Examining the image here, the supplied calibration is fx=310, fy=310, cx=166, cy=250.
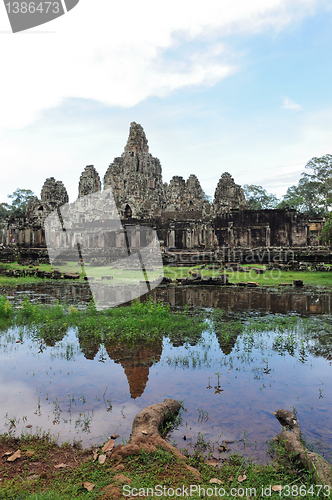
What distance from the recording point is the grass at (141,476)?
100 inches

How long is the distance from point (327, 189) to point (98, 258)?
43459mm

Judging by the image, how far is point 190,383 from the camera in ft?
16.2

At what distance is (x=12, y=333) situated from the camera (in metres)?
7.74

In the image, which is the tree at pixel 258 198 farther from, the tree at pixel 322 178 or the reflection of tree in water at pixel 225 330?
the reflection of tree in water at pixel 225 330

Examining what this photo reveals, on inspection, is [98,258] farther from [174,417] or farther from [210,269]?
[174,417]

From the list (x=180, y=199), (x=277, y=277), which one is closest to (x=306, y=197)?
(x=180, y=199)

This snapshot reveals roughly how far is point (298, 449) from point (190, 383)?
209 centimetres

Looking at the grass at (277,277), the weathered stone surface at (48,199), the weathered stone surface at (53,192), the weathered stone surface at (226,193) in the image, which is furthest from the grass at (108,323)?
the weathered stone surface at (53,192)

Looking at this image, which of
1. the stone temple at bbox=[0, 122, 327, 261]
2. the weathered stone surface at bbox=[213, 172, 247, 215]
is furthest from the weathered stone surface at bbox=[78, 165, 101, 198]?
the weathered stone surface at bbox=[213, 172, 247, 215]

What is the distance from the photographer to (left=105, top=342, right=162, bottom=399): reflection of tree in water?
4.95 m

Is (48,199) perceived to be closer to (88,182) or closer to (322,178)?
(88,182)

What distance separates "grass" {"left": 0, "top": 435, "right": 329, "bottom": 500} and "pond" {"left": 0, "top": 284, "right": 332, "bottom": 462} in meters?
0.29

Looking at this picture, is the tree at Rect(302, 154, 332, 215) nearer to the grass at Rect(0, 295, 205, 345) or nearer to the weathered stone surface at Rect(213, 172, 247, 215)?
the weathered stone surface at Rect(213, 172, 247, 215)

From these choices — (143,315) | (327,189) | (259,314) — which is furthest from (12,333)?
(327,189)
